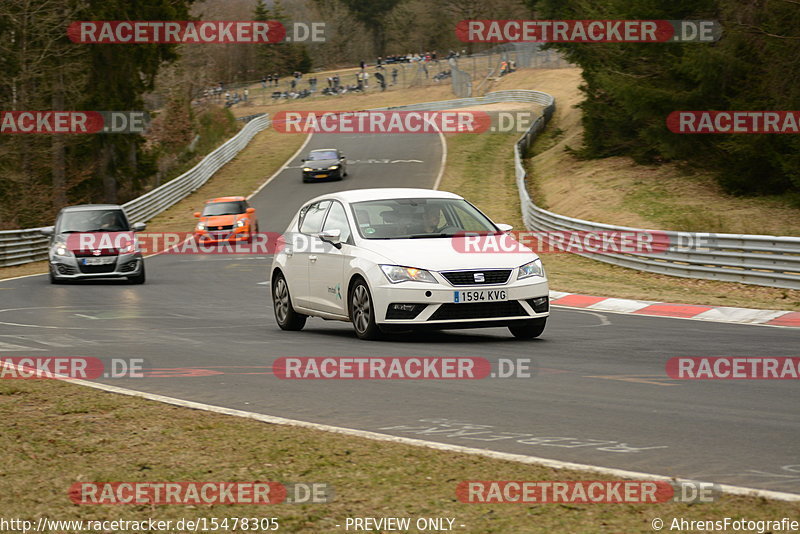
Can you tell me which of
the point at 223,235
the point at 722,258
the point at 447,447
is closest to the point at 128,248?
the point at 223,235

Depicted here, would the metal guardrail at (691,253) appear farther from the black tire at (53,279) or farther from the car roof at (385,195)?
the black tire at (53,279)

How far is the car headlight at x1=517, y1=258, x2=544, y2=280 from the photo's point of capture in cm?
1195

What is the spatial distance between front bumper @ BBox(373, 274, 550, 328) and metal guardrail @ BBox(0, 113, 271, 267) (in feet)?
68.5

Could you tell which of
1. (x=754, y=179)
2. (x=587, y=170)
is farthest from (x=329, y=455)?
(x=587, y=170)

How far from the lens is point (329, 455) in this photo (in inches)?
256


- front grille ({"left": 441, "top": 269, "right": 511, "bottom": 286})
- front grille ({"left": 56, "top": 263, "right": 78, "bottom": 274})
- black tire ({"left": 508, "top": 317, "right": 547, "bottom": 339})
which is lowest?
front grille ({"left": 56, "top": 263, "right": 78, "bottom": 274})

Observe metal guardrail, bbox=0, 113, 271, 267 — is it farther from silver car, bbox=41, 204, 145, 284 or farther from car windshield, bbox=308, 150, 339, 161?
car windshield, bbox=308, 150, 339, 161

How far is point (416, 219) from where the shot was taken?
42.3 feet

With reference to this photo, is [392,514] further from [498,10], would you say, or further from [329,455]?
[498,10]

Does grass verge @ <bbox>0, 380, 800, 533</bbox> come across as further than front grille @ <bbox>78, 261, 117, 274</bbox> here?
No

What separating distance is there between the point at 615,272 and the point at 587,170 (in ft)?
70.7

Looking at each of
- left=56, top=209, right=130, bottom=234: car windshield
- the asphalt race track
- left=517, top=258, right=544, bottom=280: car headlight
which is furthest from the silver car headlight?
left=517, top=258, right=544, bottom=280: car headlight

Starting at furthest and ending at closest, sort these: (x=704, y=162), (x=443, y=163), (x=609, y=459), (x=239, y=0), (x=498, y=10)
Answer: (x=239, y=0) → (x=498, y=10) → (x=443, y=163) → (x=704, y=162) → (x=609, y=459)

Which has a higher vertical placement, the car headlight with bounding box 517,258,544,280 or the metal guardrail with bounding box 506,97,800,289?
the car headlight with bounding box 517,258,544,280
